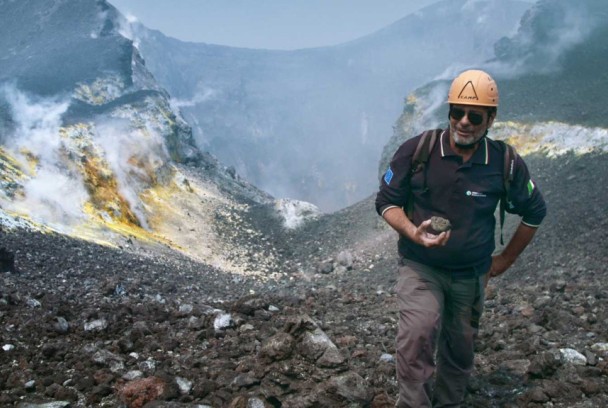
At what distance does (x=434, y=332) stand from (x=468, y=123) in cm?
153

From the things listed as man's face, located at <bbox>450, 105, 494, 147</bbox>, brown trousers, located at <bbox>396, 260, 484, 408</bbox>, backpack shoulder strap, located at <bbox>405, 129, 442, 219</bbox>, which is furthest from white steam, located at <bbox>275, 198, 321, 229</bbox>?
man's face, located at <bbox>450, 105, 494, 147</bbox>

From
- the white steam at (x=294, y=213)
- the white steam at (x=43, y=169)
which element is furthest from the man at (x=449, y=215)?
the white steam at (x=294, y=213)

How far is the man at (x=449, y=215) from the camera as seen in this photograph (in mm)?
3785

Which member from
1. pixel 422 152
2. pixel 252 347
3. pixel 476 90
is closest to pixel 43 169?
pixel 252 347

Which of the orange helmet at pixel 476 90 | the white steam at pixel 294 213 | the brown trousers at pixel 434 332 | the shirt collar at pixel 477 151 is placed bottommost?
the brown trousers at pixel 434 332

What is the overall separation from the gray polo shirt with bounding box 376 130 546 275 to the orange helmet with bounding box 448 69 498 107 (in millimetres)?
295

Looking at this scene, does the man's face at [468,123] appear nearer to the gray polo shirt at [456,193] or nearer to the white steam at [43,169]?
the gray polo shirt at [456,193]

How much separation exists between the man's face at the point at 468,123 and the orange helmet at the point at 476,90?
5 cm

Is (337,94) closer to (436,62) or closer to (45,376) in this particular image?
(436,62)

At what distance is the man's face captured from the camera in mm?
3932

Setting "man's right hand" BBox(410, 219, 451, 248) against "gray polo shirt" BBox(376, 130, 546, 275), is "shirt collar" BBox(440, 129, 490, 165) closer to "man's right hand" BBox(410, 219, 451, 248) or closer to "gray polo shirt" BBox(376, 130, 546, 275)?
"gray polo shirt" BBox(376, 130, 546, 275)

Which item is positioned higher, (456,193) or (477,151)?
(477,151)

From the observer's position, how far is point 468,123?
3.93 m

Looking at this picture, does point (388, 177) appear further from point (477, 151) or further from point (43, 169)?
point (43, 169)
